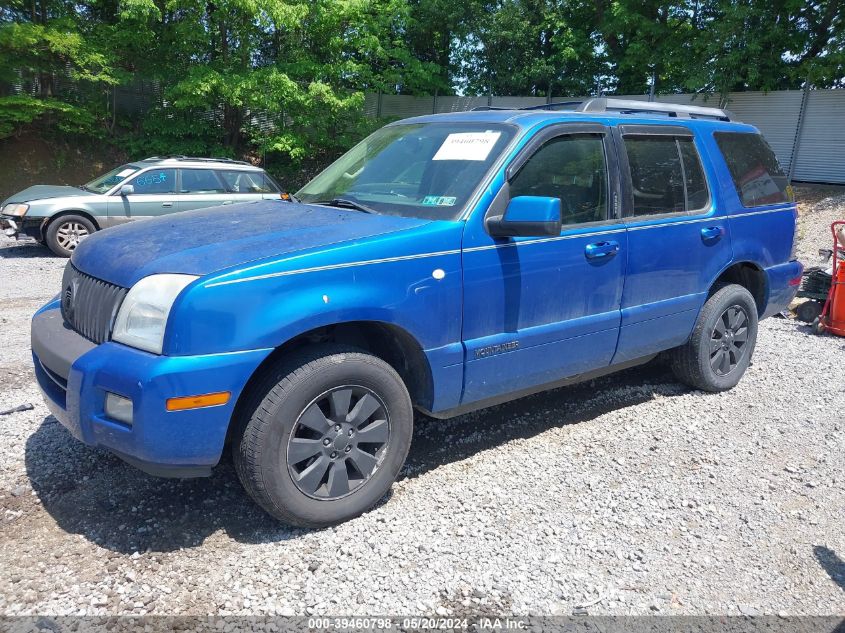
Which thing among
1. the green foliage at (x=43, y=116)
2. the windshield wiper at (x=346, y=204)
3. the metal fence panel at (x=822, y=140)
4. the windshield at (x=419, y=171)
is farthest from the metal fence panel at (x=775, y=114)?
the green foliage at (x=43, y=116)

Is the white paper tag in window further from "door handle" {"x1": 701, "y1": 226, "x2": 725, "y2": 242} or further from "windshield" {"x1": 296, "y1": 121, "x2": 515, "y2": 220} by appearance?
"door handle" {"x1": 701, "y1": 226, "x2": 725, "y2": 242}

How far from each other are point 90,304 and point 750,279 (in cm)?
490

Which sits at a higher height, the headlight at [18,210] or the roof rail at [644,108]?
the roof rail at [644,108]

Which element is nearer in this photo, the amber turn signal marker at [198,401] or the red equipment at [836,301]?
the amber turn signal marker at [198,401]

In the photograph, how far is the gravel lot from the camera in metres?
2.81

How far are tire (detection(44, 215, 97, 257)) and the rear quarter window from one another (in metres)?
9.59

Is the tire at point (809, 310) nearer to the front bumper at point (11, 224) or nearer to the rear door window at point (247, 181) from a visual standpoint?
the rear door window at point (247, 181)

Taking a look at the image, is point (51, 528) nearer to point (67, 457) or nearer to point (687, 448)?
point (67, 457)

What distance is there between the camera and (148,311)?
2.85 m

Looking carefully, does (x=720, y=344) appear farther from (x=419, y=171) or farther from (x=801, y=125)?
(x=801, y=125)

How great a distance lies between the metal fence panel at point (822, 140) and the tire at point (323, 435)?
→ 17024 millimetres

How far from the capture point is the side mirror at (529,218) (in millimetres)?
3420

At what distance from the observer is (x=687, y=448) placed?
A: 14.1ft

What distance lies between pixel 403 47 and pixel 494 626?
21.0 metres
